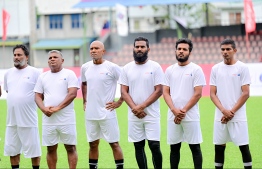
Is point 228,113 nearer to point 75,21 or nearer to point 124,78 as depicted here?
point 124,78

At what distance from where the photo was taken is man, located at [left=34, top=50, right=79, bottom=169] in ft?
29.2

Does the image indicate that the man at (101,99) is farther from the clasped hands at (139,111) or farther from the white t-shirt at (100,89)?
the clasped hands at (139,111)

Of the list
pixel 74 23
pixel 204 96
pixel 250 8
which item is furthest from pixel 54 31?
pixel 204 96

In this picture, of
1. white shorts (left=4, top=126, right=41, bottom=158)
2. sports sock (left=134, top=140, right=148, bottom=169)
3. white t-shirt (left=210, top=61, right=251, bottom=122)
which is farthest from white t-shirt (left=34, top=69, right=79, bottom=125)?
white t-shirt (left=210, top=61, right=251, bottom=122)

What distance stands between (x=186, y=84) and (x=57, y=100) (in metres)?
1.94

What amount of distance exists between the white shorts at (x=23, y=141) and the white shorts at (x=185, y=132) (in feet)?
6.95

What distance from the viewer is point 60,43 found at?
47.1 metres

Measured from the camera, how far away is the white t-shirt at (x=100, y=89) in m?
9.05

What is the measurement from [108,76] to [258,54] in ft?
86.6

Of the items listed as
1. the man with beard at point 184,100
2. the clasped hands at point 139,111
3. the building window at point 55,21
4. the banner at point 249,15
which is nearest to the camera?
the man with beard at point 184,100

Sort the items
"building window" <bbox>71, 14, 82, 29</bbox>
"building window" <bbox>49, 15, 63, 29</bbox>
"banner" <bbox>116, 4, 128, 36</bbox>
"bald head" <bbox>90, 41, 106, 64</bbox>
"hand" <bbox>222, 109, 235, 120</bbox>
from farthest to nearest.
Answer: "building window" <bbox>49, 15, 63, 29</bbox>
"building window" <bbox>71, 14, 82, 29</bbox>
"banner" <bbox>116, 4, 128, 36</bbox>
"bald head" <bbox>90, 41, 106, 64</bbox>
"hand" <bbox>222, 109, 235, 120</bbox>

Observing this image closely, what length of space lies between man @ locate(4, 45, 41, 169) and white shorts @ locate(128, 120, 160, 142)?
1.55m

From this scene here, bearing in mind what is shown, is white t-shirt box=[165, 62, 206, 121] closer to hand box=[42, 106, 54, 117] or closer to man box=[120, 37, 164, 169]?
man box=[120, 37, 164, 169]

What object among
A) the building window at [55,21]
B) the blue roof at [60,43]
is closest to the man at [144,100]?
the blue roof at [60,43]
